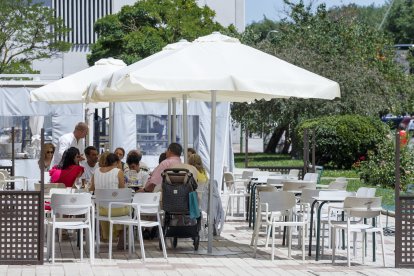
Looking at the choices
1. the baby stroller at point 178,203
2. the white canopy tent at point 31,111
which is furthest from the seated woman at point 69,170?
the white canopy tent at point 31,111

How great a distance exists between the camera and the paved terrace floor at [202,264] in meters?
14.1

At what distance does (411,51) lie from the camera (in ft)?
245

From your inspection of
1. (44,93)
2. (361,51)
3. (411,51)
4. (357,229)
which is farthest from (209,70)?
(411,51)

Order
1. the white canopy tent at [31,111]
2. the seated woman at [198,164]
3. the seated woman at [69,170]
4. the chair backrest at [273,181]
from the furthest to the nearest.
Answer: the white canopy tent at [31,111] → the chair backrest at [273,181] → the seated woman at [69,170] → the seated woman at [198,164]

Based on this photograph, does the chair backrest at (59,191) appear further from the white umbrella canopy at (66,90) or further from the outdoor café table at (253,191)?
the white umbrella canopy at (66,90)

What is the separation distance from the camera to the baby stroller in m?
15.9

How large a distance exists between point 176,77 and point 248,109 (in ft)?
103

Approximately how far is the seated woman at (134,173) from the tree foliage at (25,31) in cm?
3698

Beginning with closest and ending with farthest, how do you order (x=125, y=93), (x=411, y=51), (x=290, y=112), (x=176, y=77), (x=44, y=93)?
1. (x=176, y=77)
2. (x=125, y=93)
3. (x=44, y=93)
4. (x=290, y=112)
5. (x=411, y=51)

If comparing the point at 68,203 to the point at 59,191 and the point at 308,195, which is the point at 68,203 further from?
the point at 308,195

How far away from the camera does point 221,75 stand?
15383 millimetres

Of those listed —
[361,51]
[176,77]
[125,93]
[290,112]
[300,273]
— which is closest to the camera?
[300,273]

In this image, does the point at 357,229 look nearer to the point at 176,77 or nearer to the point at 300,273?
the point at 300,273

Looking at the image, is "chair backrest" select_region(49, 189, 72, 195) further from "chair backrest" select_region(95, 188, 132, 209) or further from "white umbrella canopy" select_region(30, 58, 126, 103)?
"white umbrella canopy" select_region(30, 58, 126, 103)
